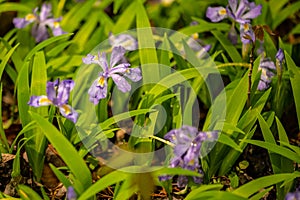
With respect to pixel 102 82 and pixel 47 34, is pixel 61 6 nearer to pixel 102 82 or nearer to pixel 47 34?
pixel 47 34

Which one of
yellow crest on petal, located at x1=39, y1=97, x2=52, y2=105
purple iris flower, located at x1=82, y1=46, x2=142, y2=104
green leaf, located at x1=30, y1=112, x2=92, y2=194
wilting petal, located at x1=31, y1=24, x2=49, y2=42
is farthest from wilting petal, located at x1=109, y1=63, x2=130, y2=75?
wilting petal, located at x1=31, y1=24, x2=49, y2=42

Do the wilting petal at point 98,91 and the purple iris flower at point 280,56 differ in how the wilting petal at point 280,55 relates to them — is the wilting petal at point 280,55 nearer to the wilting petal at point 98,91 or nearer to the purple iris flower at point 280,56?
the purple iris flower at point 280,56

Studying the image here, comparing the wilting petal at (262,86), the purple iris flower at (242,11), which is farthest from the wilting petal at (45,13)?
the wilting petal at (262,86)

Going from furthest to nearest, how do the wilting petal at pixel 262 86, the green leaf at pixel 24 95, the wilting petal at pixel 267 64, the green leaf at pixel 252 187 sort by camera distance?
the wilting petal at pixel 267 64 < the wilting petal at pixel 262 86 < the green leaf at pixel 24 95 < the green leaf at pixel 252 187

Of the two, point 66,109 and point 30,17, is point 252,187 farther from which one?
point 30,17

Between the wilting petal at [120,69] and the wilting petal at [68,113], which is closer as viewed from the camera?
the wilting petal at [68,113]

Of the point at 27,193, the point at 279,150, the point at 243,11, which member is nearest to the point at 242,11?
the point at 243,11

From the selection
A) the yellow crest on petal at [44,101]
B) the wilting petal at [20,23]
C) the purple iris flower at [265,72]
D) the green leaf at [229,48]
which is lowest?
the purple iris flower at [265,72]
